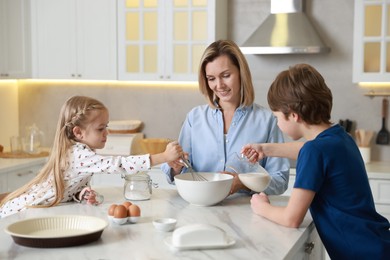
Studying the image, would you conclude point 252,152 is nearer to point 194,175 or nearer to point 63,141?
point 194,175

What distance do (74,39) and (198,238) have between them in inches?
141

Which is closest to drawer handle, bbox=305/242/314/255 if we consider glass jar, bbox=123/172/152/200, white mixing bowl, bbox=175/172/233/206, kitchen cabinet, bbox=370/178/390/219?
white mixing bowl, bbox=175/172/233/206

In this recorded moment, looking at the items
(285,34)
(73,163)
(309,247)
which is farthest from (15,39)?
(309,247)

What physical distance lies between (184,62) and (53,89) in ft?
4.54

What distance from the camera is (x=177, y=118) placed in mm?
5406

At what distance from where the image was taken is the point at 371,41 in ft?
14.9

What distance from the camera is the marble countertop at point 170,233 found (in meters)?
1.93

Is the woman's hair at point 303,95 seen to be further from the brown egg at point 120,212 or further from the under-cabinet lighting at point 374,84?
the under-cabinet lighting at point 374,84

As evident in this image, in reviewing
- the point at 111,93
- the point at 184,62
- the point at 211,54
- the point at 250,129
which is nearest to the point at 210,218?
the point at 250,129

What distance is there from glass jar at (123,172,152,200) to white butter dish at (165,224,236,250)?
2.32 ft

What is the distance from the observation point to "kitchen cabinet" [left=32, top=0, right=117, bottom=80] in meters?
5.18

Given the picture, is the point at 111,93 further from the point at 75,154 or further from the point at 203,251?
the point at 203,251

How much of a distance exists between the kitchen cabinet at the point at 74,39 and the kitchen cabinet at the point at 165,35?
10cm

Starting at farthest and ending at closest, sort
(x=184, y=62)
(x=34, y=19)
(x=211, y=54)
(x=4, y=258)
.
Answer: (x=34, y=19) → (x=184, y=62) → (x=211, y=54) → (x=4, y=258)
